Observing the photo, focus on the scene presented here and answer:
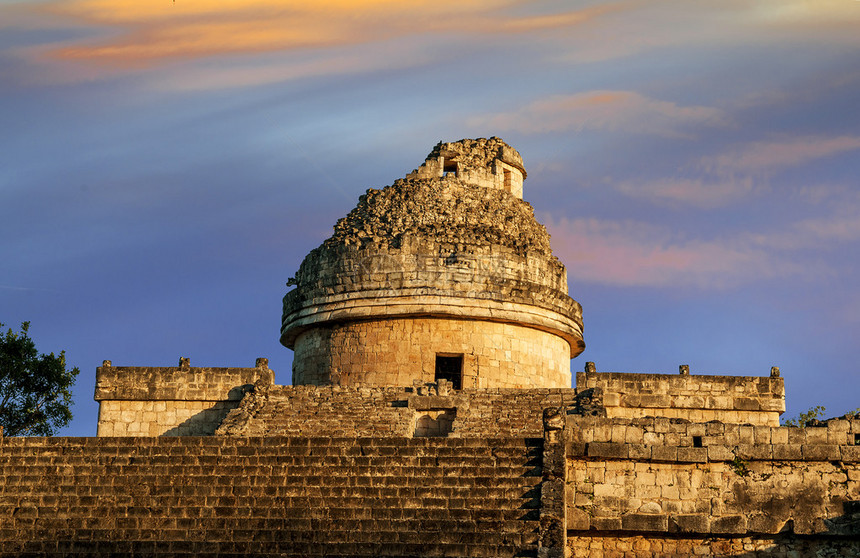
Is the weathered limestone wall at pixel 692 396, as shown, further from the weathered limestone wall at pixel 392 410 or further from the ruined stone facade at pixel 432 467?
the weathered limestone wall at pixel 392 410

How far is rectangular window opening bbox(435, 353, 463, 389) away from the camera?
82.2 feet

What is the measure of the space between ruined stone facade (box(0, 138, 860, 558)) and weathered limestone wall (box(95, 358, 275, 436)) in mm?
34

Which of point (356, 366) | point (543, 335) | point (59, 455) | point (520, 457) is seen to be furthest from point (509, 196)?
point (59, 455)

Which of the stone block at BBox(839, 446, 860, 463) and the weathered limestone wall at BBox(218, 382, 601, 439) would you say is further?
the weathered limestone wall at BBox(218, 382, 601, 439)

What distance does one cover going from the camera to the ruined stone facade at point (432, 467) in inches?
695

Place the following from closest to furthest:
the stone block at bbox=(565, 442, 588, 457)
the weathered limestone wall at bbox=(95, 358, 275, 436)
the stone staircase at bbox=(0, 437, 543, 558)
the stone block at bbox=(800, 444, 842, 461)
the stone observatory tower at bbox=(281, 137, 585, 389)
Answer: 1. the stone staircase at bbox=(0, 437, 543, 558)
2. the stone block at bbox=(565, 442, 588, 457)
3. the stone block at bbox=(800, 444, 842, 461)
4. the weathered limestone wall at bbox=(95, 358, 275, 436)
5. the stone observatory tower at bbox=(281, 137, 585, 389)

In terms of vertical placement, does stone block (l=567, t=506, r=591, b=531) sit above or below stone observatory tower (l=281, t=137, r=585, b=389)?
below

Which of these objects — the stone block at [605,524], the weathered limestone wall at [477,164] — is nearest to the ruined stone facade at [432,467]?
the stone block at [605,524]

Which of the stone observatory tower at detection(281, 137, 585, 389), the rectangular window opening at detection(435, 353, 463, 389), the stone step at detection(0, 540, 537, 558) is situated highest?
the stone observatory tower at detection(281, 137, 585, 389)

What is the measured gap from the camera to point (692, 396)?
23859mm

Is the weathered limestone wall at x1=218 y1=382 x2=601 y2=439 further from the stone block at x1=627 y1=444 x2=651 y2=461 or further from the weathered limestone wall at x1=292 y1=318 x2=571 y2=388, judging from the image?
the stone block at x1=627 y1=444 x2=651 y2=461

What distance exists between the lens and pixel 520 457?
61.1ft

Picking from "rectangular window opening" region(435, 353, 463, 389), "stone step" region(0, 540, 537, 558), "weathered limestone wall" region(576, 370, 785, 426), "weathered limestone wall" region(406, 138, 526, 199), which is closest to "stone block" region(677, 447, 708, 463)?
"stone step" region(0, 540, 537, 558)

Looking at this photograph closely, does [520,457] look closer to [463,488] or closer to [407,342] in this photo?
[463,488]
